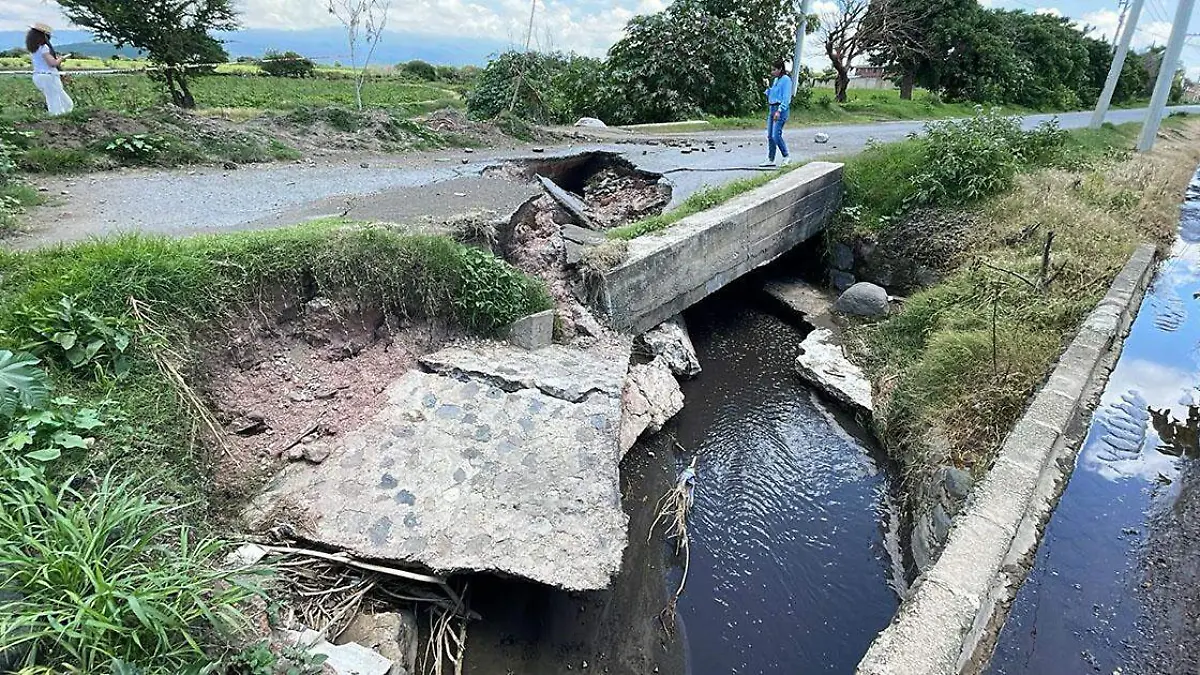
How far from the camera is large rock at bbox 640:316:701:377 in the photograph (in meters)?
6.52

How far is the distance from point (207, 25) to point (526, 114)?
7901 millimetres

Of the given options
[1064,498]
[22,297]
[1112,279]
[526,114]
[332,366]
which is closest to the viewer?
[22,297]

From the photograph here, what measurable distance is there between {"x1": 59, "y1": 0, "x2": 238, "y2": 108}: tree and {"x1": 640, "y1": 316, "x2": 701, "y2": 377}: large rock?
1079 cm

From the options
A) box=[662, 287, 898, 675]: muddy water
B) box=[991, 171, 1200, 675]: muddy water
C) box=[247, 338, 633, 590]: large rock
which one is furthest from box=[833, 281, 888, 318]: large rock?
box=[247, 338, 633, 590]: large rock

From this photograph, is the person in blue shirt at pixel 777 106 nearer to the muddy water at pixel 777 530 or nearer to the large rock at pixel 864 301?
the large rock at pixel 864 301

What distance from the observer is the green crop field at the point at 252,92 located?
11164 mm

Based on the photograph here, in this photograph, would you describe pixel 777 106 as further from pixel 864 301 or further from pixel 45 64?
pixel 45 64

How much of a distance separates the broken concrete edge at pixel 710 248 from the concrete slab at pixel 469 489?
205 cm

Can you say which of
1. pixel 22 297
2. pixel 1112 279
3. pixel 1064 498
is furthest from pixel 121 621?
pixel 1112 279

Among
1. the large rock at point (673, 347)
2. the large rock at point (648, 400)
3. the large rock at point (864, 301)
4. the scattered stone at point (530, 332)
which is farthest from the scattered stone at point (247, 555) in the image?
the large rock at point (864, 301)

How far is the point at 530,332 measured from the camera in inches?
198

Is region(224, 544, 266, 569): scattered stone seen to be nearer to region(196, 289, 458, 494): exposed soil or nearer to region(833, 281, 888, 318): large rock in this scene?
region(196, 289, 458, 494): exposed soil

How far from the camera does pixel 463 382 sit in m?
4.36

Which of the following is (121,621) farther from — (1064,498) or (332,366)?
(1064,498)
